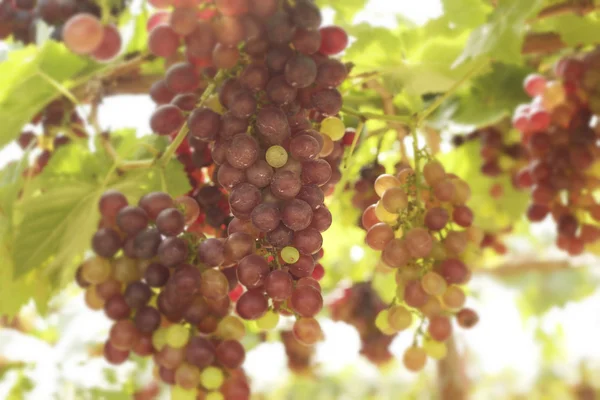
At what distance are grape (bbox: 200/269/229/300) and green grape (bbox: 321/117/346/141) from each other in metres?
0.16

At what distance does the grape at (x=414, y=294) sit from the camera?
564mm

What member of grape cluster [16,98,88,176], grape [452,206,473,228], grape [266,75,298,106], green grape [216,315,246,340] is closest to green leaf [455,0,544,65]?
grape [452,206,473,228]

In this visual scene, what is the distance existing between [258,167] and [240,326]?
0.76 feet

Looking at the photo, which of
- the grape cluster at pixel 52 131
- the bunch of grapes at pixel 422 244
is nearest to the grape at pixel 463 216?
the bunch of grapes at pixel 422 244

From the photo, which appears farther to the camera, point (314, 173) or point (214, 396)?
point (214, 396)

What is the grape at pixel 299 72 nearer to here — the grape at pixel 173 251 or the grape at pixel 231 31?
the grape at pixel 231 31

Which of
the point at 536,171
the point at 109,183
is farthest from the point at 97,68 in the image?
the point at 536,171

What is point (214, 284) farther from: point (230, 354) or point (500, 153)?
point (500, 153)

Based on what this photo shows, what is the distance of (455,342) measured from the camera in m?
1.53

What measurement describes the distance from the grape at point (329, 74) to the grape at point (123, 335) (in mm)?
336

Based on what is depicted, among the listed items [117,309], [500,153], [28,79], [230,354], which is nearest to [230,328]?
[230,354]

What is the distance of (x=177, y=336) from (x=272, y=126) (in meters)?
0.26

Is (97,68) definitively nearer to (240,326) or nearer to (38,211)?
(38,211)

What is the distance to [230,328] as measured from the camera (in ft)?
1.89
